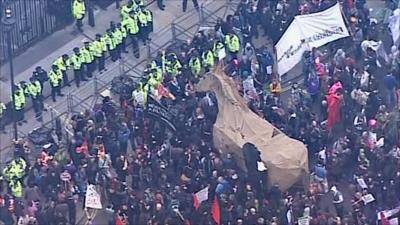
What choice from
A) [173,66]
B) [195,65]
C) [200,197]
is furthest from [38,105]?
[200,197]

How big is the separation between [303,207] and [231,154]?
3.05 metres

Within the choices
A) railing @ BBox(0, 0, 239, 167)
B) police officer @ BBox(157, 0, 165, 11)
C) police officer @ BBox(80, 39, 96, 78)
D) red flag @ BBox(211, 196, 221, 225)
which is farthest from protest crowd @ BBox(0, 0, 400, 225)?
police officer @ BBox(157, 0, 165, 11)

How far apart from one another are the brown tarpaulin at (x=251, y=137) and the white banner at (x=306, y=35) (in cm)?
189

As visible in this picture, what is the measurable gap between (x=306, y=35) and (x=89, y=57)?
6023mm

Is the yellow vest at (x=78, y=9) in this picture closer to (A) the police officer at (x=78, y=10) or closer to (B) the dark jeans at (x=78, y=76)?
(A) the police officer at (x=78, y=10)

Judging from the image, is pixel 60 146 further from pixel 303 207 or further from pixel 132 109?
pixel 303 207

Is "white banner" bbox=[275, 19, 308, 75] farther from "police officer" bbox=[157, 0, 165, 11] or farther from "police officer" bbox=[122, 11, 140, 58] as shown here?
"police officer" bbox=[157, 0, 165, 11]

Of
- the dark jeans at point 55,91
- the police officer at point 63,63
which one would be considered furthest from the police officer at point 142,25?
the dark jeans at point 55,91

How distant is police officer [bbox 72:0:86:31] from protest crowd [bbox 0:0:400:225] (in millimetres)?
1785

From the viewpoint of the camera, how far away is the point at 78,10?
5081cm

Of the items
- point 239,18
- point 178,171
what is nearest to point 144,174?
point 178,171

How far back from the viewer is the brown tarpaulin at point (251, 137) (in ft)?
144

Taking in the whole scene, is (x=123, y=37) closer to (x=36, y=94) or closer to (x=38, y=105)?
(x=38, y=105)

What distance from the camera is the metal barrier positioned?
168 feet
